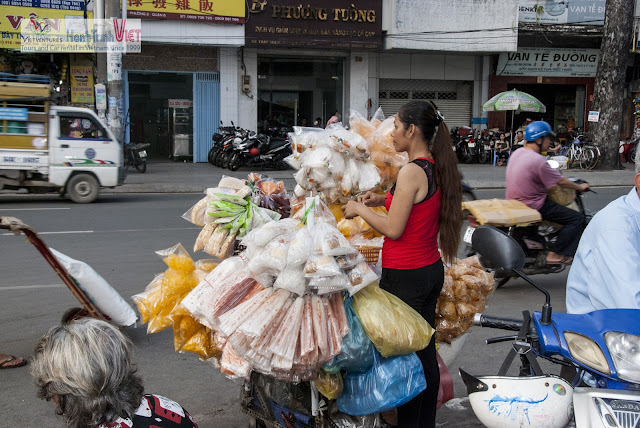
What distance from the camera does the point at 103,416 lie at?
199 cm

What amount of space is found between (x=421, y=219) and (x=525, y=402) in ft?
3.45

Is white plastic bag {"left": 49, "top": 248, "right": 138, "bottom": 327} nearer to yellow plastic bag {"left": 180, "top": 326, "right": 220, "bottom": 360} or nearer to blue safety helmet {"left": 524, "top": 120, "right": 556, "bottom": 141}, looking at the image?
yellow plastic bag {"left": 180, "top": 326, "right": 220, "bottom": 360}

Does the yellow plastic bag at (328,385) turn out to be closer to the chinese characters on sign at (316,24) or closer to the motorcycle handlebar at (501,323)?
the motorcycle handlebar at (501,323)

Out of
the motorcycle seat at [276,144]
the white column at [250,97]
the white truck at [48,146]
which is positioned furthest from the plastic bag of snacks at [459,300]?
the white column at [250,97]

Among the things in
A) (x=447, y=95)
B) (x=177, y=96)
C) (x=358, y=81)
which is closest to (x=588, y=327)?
(x=177, y=96)

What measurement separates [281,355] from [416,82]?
2142cm

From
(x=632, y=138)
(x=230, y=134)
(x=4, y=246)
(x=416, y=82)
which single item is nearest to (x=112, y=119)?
(x=230, y=134)

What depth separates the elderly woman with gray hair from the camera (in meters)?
1.90

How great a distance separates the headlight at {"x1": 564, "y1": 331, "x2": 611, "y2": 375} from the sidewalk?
11807 millimetres

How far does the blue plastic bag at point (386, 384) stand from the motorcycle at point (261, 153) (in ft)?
48.1

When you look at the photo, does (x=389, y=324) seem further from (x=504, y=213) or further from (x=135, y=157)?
(x=135, y=157)

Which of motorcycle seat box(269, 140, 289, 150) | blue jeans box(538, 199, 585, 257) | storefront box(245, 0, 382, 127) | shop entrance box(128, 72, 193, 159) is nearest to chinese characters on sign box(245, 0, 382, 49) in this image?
storefront box(245, 0, 382, 127)

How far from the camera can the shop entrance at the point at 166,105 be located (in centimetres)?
2027

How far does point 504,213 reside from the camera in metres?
6.04
